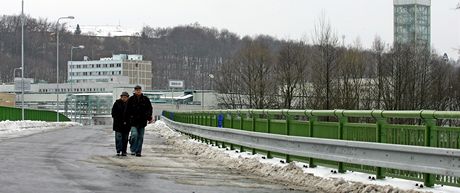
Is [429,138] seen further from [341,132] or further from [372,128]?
[341,132]

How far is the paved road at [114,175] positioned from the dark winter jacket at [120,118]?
779 mm

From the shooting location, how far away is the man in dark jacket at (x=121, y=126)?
1748cm

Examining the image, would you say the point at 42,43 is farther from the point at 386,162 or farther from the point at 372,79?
the point at 386,162

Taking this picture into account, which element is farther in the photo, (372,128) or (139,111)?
(139,111)

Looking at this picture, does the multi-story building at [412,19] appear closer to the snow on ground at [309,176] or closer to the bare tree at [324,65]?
the bare tree at [324,65]

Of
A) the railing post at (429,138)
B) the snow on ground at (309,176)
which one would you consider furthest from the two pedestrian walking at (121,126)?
the railing post at (429,138)

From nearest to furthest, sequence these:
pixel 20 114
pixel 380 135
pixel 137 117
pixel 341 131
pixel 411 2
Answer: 1. pixel 380 135
2. pixel 341 131
3. pixel 137 117
4. pixel 20 114
5. pixel 411 2

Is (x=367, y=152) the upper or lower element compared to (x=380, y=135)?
lower

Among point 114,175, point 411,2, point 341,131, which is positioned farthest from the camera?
point 411,2

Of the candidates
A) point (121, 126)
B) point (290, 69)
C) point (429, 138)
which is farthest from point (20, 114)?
point (429, 138)

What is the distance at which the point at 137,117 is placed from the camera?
1756 cm

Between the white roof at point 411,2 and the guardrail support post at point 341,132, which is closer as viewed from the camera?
the guardrail support post at point 341,132

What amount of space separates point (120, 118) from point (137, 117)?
485mm

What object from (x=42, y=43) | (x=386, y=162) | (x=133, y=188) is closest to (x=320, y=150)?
(x=386, y=162)
